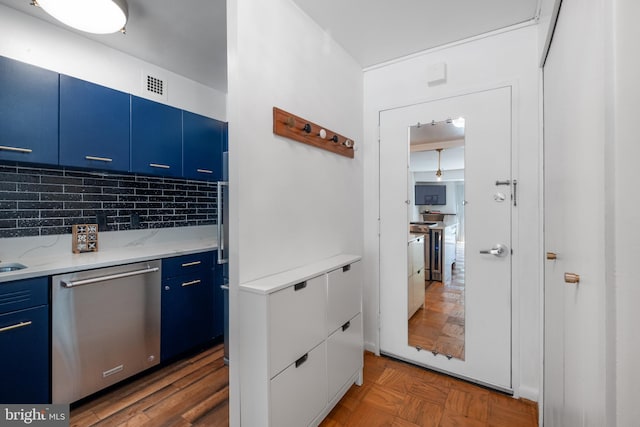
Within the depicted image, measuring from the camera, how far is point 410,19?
1.88 metres

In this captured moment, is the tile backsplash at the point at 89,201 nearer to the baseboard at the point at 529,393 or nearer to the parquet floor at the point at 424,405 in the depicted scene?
the parquet floor at the point at 424,405

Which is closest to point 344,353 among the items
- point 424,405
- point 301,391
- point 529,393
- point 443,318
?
point 301,391

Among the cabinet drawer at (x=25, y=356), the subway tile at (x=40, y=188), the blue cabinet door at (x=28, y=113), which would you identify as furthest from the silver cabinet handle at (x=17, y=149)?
the cabinet drawer at (x=25, y=356)

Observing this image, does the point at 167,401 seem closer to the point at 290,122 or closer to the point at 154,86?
the point at 290,122

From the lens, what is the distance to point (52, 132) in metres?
1.84

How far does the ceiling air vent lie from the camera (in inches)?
100

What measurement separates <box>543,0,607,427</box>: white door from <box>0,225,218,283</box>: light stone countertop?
2.46m

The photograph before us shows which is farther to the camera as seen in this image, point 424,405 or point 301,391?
point 424,405

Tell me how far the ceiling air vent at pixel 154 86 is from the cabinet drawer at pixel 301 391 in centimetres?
264

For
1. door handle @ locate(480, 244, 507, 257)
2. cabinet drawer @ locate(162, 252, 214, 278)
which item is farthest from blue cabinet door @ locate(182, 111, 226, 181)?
door handle @ locate(480, 244, 507, 257)

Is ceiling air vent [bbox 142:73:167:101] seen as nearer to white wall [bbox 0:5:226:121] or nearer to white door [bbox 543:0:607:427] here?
white wall [bbox 0:5:226:121]

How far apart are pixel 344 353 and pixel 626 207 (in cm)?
170

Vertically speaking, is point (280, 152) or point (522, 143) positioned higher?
point (522, 143)

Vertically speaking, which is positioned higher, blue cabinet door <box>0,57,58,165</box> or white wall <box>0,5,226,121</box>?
white wall <box>0,5,226,121</box>
